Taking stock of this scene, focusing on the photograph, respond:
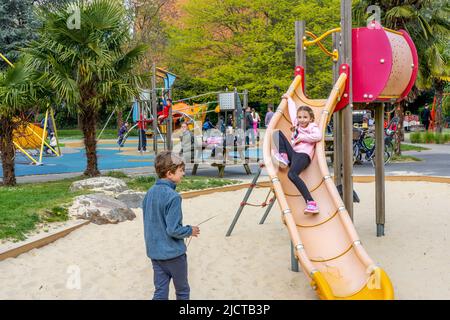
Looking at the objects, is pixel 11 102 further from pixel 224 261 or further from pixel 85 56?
pixel 224 261

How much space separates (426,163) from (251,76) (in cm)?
1615

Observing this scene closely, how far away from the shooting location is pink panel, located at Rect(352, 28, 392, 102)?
6.63 m

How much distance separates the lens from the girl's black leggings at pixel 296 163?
229 inches

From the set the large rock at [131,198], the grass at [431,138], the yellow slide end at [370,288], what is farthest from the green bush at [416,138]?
the yellow slide end at [370,288]

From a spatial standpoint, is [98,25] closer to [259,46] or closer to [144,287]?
[144,287]

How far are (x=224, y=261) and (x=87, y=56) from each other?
704 cm

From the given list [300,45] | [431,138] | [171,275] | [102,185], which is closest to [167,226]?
[171,275]

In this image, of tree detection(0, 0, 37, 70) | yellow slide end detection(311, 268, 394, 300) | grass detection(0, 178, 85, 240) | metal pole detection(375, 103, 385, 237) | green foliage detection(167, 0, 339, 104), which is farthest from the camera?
green foliage detection(167, 0, 339, 104)

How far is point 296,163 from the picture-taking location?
6.06m

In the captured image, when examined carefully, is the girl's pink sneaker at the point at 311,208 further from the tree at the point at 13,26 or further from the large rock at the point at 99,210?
the tree at the point at 13,26

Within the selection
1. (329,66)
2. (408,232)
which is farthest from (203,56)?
(408,232)

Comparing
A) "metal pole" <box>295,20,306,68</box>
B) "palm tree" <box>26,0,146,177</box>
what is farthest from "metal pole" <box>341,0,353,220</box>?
"palm tree" <box>26,0,146,177</box>

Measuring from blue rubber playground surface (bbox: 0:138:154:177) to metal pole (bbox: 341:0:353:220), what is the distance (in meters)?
9.22

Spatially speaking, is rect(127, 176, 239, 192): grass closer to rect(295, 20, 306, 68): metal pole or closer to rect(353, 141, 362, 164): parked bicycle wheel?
rect(295, 20, 306, 68): metal pole
